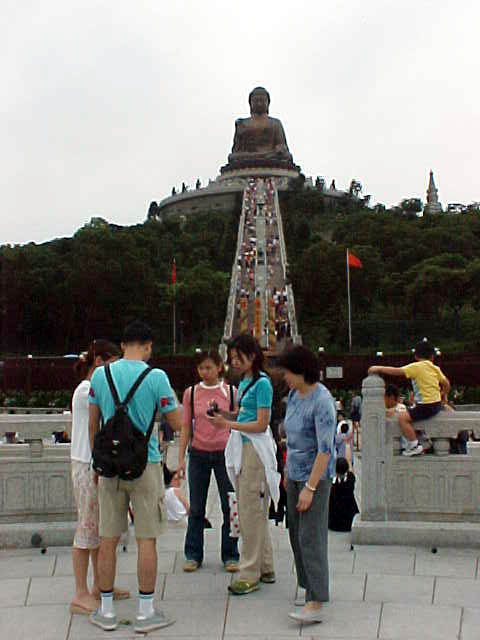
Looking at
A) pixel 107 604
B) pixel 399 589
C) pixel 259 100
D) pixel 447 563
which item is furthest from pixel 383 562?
pixel 259 100

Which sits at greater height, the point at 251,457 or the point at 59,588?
the point at 251,457

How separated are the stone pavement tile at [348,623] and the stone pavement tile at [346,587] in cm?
10

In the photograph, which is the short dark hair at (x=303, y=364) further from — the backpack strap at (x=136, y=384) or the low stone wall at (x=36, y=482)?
the low stone wall at (x=36, y=482)

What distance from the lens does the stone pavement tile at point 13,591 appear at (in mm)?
5021

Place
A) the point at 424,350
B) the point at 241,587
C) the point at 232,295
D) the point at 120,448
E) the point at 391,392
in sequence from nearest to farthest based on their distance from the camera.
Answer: the point at 120,448 < the point at 241,587 < the point at 424,350 < the point at 391,392 < the point at 232,295

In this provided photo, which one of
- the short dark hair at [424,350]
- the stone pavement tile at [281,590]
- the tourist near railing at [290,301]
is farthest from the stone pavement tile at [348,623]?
the tourist near railing at [290,301]

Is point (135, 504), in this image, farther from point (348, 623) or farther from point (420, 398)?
point (420, 398)

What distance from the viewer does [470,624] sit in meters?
4.59

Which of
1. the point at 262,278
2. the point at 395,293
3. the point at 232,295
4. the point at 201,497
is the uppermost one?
the point at 262,278

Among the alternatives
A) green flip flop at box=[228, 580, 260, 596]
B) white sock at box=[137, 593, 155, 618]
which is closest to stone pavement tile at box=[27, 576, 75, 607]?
white sock at box=[137, 593, 155, 618]

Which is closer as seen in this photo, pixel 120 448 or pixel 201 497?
pixel 120 448

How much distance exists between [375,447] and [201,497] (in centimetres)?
144

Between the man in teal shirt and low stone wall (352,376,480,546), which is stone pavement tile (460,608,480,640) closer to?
low stone wall (352,376,480,546)

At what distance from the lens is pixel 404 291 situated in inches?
1400
